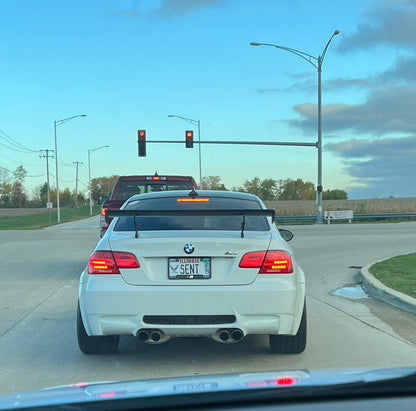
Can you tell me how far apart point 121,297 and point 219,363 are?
1215 millimetres

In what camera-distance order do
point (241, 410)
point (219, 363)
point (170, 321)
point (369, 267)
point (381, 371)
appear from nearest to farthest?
point (241, 410), point (381, 371), point (170, 321), point (219, 363), point (369, 267)

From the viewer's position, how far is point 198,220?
18.4 ft

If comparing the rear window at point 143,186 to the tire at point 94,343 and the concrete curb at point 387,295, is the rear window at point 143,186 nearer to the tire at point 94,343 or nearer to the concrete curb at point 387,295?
the concrete curb at point 387,295

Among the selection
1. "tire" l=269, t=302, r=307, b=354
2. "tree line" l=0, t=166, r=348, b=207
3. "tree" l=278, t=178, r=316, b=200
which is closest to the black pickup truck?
"tire" l=269, t=302, r=307, b=354

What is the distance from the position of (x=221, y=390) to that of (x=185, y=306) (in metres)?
2.69

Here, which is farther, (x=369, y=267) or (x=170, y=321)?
(x=369, y=267)

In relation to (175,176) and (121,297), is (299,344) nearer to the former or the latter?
(121,297)

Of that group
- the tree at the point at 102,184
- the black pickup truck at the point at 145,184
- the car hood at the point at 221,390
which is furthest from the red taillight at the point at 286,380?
the tree at the point at 102,184

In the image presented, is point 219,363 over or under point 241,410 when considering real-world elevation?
under

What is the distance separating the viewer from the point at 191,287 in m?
4.99

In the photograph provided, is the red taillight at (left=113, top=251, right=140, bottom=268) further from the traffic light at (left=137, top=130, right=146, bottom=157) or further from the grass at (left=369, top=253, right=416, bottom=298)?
the traffic light at (left=137, top=130, right=146, bottom=157)

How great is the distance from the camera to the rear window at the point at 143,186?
12.3m

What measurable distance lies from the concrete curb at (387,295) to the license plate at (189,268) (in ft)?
13.0

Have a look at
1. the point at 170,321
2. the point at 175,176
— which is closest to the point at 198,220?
the point at 170,321
